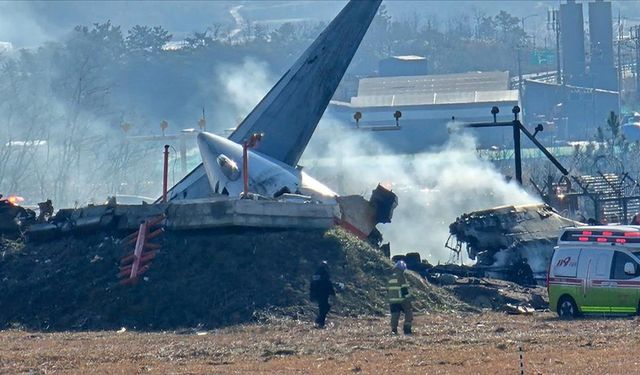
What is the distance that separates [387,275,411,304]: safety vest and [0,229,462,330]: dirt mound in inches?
123

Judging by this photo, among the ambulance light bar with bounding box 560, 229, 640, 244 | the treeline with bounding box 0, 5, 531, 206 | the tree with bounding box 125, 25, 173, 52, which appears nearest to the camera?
the ambulance light bar with bounding box 560, 229, 640, 244

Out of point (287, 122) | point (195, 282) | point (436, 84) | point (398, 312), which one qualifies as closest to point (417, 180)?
point (287, 122)

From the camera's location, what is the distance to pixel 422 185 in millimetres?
78250

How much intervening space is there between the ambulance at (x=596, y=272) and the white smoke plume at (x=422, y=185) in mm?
16099

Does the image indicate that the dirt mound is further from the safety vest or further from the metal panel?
the metal panel

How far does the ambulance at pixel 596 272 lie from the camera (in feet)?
110

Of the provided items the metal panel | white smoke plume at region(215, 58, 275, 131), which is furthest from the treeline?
the metal panel

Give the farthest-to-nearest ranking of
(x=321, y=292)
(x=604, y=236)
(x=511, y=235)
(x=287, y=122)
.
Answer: (x=287, y=122) < (x=511, y=235) < (x=604, y=236) < (x=321, y=292)

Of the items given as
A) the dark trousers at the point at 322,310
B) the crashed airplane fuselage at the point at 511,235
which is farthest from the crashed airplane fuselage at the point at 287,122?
the dark trousers at the point at 322,310

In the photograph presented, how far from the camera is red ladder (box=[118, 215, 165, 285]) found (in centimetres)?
3650

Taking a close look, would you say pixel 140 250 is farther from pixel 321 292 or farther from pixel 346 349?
pixel 346 349

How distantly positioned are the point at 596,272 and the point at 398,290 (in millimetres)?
4910

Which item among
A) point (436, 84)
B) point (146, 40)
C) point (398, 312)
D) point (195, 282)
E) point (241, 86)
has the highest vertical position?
point (146, 40)

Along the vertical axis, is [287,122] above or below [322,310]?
above
